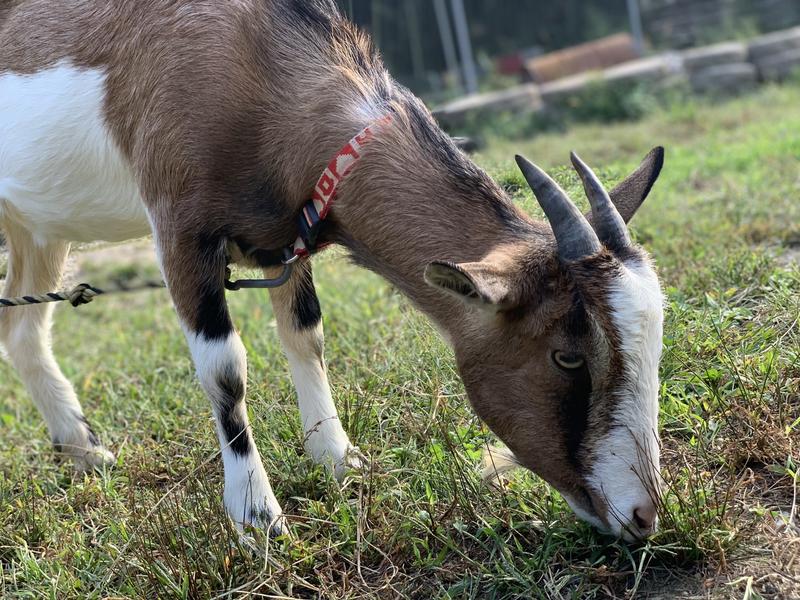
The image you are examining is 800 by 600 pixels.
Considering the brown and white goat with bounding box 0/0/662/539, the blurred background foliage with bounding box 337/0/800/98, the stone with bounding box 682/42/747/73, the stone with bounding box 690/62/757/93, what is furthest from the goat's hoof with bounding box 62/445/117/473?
the blurred background foliage with bounding box 337/0/800/98

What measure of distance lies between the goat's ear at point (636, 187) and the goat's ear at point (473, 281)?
51 cm

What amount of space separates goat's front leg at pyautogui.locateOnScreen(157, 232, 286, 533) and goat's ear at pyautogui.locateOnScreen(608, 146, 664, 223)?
135 cm

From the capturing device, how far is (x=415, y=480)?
130 inches

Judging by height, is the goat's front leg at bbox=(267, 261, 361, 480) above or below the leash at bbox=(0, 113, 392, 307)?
below

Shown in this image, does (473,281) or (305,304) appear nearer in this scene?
(473,281)

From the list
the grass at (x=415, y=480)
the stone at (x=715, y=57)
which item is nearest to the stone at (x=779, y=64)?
the stone at (x=715, y=57)

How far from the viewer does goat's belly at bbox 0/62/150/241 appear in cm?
354

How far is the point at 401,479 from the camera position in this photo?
11.1ft

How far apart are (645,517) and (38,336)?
9.61 ft

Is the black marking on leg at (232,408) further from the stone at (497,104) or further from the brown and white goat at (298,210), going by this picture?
the stone at (497,104)

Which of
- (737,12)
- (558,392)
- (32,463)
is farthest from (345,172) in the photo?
(737,12)

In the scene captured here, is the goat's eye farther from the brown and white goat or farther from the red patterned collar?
the red patterned collar

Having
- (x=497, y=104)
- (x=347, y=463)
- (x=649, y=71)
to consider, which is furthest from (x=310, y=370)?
(x=649, y=71)

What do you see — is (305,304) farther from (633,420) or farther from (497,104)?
(497,104)
